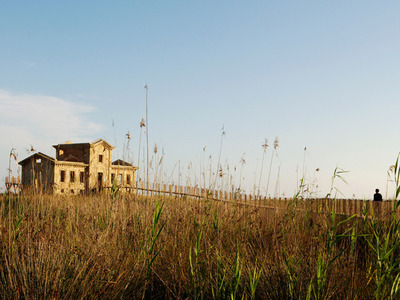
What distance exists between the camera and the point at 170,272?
313cm

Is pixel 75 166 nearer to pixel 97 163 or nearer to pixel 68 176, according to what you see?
pixel 68 176

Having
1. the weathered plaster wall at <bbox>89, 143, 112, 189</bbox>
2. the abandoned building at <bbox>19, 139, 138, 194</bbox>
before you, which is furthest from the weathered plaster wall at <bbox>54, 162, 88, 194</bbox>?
the weathered plaster wall at <bbox>89, 143, 112, 189</bbox>

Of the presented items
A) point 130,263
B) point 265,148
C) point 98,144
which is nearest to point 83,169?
point 98,144

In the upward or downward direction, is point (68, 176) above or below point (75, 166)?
below

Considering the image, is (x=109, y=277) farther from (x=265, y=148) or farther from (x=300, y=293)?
(x=265, y=148)

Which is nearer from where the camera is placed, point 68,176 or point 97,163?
point 68,176

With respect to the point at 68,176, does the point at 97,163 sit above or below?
above

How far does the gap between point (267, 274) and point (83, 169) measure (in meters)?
20.6

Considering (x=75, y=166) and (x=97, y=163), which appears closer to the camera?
(x=75, y=166)

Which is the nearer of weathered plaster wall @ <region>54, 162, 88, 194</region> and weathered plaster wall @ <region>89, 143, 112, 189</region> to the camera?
weathered plaster wall @ <region>54, 162, 88, 194</region>

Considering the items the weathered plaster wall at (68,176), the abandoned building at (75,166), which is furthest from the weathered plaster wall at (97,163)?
the weathered plaster wall at (68,176)

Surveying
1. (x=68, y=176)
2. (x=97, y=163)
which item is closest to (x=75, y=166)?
(x=68, y=176)

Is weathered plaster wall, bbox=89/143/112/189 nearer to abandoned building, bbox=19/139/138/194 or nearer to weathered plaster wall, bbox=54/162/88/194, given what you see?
abandoned building, bbox=19/139/138/194

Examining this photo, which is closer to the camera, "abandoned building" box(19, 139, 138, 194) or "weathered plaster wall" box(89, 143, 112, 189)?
"abandoned building" box(19, 139, 138, 194)
